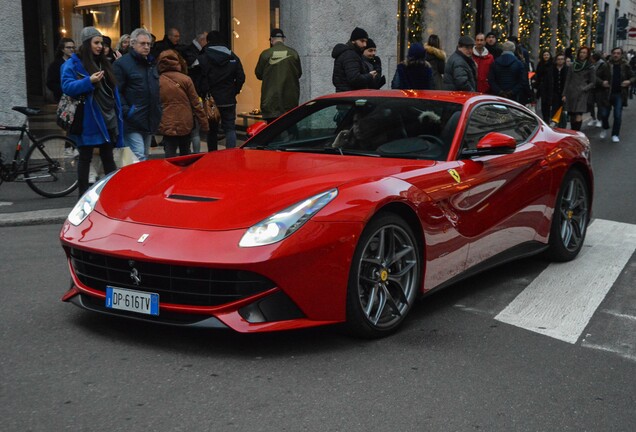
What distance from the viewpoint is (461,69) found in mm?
13484

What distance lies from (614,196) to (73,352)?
825 centimetres

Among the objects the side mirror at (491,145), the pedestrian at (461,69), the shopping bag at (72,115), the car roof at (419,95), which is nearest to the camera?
the side mirror at (491,145)

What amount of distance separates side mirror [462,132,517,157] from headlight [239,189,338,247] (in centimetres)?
150

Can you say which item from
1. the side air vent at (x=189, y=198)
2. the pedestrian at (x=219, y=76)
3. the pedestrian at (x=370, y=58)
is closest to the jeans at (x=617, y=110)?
the pedestrian at (x=370, y=58)

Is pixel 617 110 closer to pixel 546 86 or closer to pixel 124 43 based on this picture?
pixel 546 86

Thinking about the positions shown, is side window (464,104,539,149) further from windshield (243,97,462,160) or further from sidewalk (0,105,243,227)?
sidewalk (0,105,243,227)

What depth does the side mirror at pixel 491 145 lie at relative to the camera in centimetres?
584

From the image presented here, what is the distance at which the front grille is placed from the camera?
177 inches

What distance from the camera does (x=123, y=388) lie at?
416 centimetres

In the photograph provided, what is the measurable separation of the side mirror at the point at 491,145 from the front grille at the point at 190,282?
78.0 inches

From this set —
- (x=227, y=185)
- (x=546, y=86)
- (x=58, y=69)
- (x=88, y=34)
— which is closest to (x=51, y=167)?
(x=88, y=34)

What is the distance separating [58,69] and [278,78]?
9.45 ft

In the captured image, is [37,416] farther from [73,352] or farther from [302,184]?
[302,184]

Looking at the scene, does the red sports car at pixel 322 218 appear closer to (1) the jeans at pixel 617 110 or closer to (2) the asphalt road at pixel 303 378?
(2) the asphalt road at pixel 303 378
